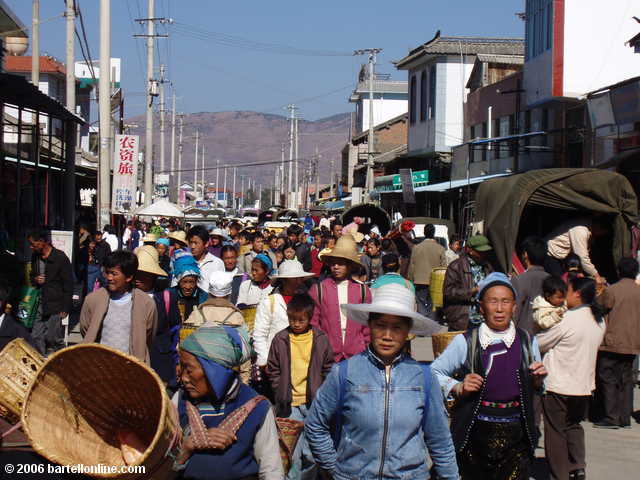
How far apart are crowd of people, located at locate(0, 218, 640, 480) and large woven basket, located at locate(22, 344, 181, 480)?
0.20m

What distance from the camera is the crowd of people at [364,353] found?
4.11 metres

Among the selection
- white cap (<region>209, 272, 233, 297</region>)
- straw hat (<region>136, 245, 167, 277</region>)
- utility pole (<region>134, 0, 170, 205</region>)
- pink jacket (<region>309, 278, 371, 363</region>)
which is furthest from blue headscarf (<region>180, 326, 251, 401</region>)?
utility pole (<region>134, 0, 170, 205</region>)

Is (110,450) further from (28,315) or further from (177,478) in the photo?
(28,315)

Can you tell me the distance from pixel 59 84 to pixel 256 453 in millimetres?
50595

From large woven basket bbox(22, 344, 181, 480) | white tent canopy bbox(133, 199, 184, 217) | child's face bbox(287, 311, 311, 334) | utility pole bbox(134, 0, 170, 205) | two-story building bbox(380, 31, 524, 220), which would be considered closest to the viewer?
large woven basket bbox(22, 344, 181, 480)

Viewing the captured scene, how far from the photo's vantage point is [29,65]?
51.1m

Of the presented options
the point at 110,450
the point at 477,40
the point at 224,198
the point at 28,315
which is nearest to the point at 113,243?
the point at 28,315

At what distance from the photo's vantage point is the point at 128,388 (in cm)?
404

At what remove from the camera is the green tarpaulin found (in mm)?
11703

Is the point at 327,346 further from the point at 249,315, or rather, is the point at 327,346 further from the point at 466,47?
the point at 466,47

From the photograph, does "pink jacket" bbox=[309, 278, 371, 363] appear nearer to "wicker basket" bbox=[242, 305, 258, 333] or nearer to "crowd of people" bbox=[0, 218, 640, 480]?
"crowd of people" bbox=[0, 218, 640, 480]

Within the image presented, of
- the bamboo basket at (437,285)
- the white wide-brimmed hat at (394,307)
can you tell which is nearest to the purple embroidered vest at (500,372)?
the white wide-brimmed hat at (394,307)

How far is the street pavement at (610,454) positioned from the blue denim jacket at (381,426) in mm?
3833

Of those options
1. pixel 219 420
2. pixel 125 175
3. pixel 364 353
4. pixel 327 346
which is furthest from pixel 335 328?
pixel 125 175
